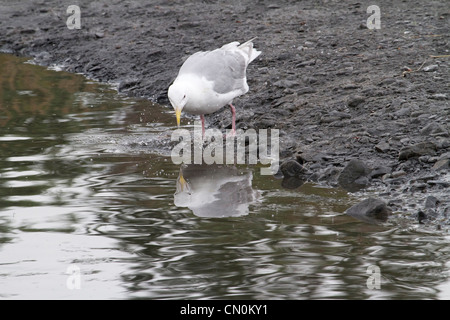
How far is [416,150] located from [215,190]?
6.27ft

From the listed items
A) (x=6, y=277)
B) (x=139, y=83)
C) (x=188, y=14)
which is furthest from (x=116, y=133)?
(x=188, y=14)

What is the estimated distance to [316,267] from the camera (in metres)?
5.39

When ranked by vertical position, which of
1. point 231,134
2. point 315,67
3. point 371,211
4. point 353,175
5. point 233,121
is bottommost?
point 371,211

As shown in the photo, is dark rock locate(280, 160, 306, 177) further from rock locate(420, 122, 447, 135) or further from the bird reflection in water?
rock locate(420, 122, 447, 135)

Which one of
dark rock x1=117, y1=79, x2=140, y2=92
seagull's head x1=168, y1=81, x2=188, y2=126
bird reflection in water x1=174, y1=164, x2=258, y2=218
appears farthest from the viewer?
dark rock x1=117, y1=79, x2=140, y2=92

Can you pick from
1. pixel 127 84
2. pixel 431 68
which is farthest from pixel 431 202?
pixel 127 84

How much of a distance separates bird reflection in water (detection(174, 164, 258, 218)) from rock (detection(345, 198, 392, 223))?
884mm

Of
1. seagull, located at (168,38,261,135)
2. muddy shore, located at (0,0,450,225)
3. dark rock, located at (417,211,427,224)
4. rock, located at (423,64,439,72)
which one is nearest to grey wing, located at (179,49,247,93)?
seagull, located at (168,38,261,135)

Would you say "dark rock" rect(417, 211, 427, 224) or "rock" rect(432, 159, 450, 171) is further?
"rock" rect(432, 159, 450, 171)

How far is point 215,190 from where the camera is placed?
295 inches

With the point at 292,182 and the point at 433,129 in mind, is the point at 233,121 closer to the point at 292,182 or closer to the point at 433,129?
the point at 292,182

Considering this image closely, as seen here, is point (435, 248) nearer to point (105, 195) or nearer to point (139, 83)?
point (105, 195)

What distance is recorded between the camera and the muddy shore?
772cm

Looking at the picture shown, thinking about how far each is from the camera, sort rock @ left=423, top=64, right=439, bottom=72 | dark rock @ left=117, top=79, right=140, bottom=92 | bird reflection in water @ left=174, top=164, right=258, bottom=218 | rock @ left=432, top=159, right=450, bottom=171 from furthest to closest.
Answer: dark rock @ left=117, top=79, right=140, bottom=92, rock @ left=423, top=64, right=439, bottom=72, rock @ left=432, top=159, right=450, bottom=171, bird reflection in water @ left=174, top=164, right=258, bottom=218
